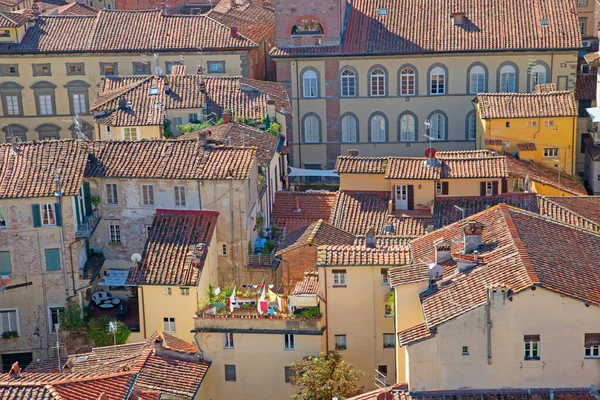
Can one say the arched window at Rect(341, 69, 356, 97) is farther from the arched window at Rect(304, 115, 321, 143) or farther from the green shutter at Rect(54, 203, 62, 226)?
the green shutter at Rect(54, 203, 62, 226)

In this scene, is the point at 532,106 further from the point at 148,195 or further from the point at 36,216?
the point at 36,216

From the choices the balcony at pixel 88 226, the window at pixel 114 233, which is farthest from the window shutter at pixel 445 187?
the balcony at pixel 88 226

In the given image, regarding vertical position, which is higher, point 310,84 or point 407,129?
point 310,84

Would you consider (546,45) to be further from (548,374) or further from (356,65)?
(548,374)

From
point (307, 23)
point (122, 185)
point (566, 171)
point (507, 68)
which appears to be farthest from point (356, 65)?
Answer: point (122, 185)

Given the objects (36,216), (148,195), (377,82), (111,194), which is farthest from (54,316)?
(377,82)

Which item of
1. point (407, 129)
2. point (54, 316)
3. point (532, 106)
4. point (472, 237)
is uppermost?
point (532, 106)

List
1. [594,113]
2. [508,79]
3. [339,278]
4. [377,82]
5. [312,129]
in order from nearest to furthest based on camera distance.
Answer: [339,278] → [594,113] → [508,79] → [377,82] → [312,129]
